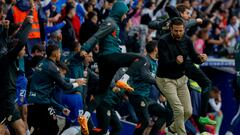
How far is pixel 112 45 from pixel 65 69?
1.22 metres

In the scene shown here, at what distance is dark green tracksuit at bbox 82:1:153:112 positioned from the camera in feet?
44.7

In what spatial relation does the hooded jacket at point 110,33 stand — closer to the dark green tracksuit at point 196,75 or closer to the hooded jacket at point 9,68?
the dark green tracksuit at point 196,75

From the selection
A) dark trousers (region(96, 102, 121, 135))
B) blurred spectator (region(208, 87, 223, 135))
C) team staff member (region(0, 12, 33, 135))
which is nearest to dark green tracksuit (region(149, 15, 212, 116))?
dark trousers (region(96, 102, 121, 135))

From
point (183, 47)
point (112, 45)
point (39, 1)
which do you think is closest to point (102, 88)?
point (112, 45)

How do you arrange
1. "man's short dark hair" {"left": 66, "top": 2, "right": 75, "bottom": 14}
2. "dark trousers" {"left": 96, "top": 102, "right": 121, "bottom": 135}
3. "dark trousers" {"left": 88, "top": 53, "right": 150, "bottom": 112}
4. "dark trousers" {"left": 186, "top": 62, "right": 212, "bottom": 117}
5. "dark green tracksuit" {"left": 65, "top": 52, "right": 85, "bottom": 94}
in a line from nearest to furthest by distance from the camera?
"dark trousers" {"left": 88, "top": 53, "right": 150, "bottom": 112}, "dark trousers" {"left": 186, "top": 62, "right": 212, "bottom": 117}, "dark trousers" {"left": 96, "top": 102, "right": 121, "bottom": 135}, "dark green tracksuit" {"left": 65, "top": 52, "right": 85, "bottom": 94}, "man's short dark hair" {"left": 66, "top": 2, "right": 75, "bottom": 14}

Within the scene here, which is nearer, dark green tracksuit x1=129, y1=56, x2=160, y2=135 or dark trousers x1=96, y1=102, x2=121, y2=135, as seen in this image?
dark trousers x1=96, y1=102, x2=121, y2=135

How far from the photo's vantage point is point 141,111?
49.6 ft

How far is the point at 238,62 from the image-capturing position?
16.0 metres

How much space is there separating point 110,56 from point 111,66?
182 millimetres

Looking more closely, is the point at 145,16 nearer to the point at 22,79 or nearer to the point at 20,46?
the point at 22,79

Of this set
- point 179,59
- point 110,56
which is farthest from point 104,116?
point 179,59

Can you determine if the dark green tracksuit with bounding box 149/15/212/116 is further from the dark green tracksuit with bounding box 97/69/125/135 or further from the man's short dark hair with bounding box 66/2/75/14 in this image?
the man's short dark hair with bounding box 66/2/75/14

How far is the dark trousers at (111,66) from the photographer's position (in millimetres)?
13609

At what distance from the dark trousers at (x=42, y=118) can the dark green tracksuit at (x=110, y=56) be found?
0.74 meters
